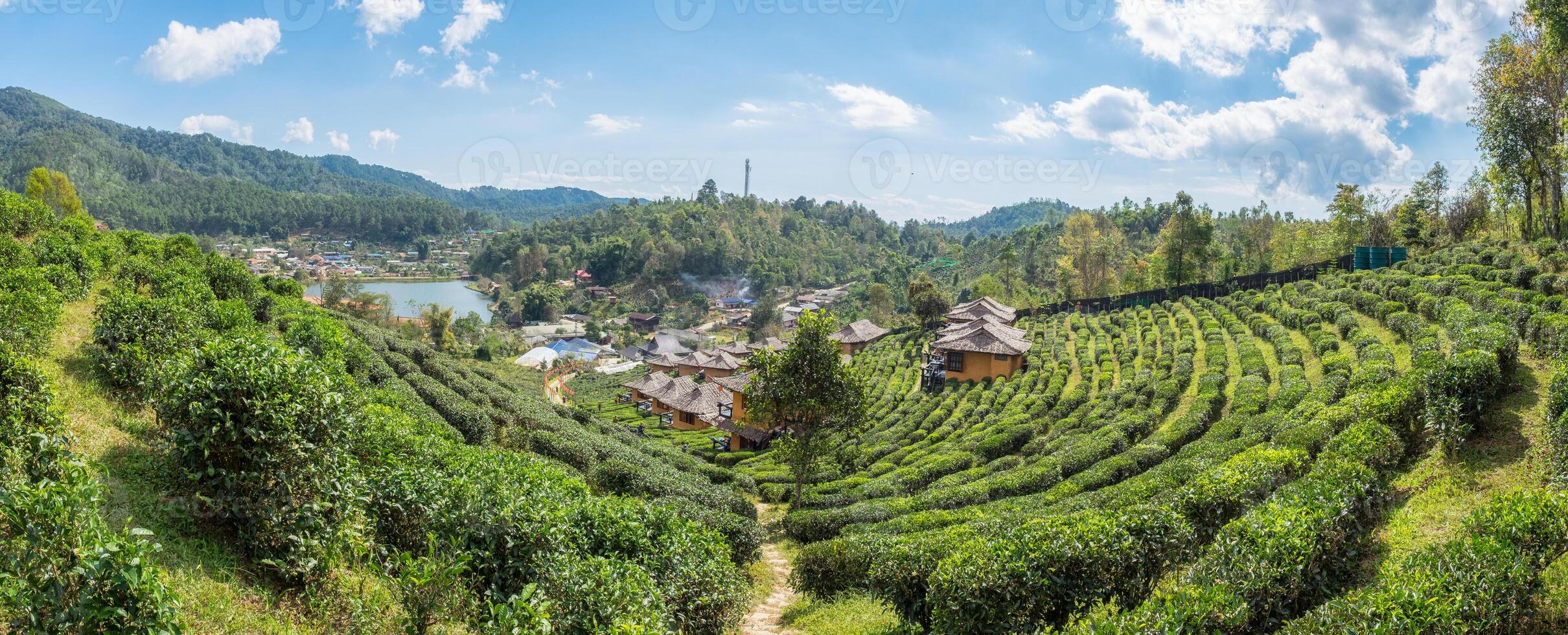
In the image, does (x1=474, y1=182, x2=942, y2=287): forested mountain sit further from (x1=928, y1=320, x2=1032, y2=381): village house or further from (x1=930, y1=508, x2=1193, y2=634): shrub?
(x1=930, y1=508, x2=1193, y2=634): shrub

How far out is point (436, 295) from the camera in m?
124

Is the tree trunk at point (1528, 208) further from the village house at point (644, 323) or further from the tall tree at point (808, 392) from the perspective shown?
the village house at point (644, 323)

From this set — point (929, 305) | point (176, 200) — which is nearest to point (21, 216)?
point (929, 305)

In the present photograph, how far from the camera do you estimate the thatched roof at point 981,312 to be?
173 feet

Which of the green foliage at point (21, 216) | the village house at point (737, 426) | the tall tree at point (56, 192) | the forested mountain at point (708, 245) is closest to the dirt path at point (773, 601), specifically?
the village house at point (737, 426)

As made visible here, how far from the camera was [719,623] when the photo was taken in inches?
361

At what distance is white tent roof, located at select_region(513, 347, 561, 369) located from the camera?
67750mm

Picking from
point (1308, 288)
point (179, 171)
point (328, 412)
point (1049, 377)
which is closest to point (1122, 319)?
point (1308, 288)

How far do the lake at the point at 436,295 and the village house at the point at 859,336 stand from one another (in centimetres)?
6367

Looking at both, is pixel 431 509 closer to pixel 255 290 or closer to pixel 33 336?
pixel 33 336

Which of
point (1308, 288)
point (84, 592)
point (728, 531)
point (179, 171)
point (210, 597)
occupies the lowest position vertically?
point (728, 531)

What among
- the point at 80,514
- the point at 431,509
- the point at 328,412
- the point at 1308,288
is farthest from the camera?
the point at 1308,288

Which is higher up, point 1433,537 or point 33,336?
point 33,336

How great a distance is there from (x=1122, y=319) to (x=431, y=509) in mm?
44574
